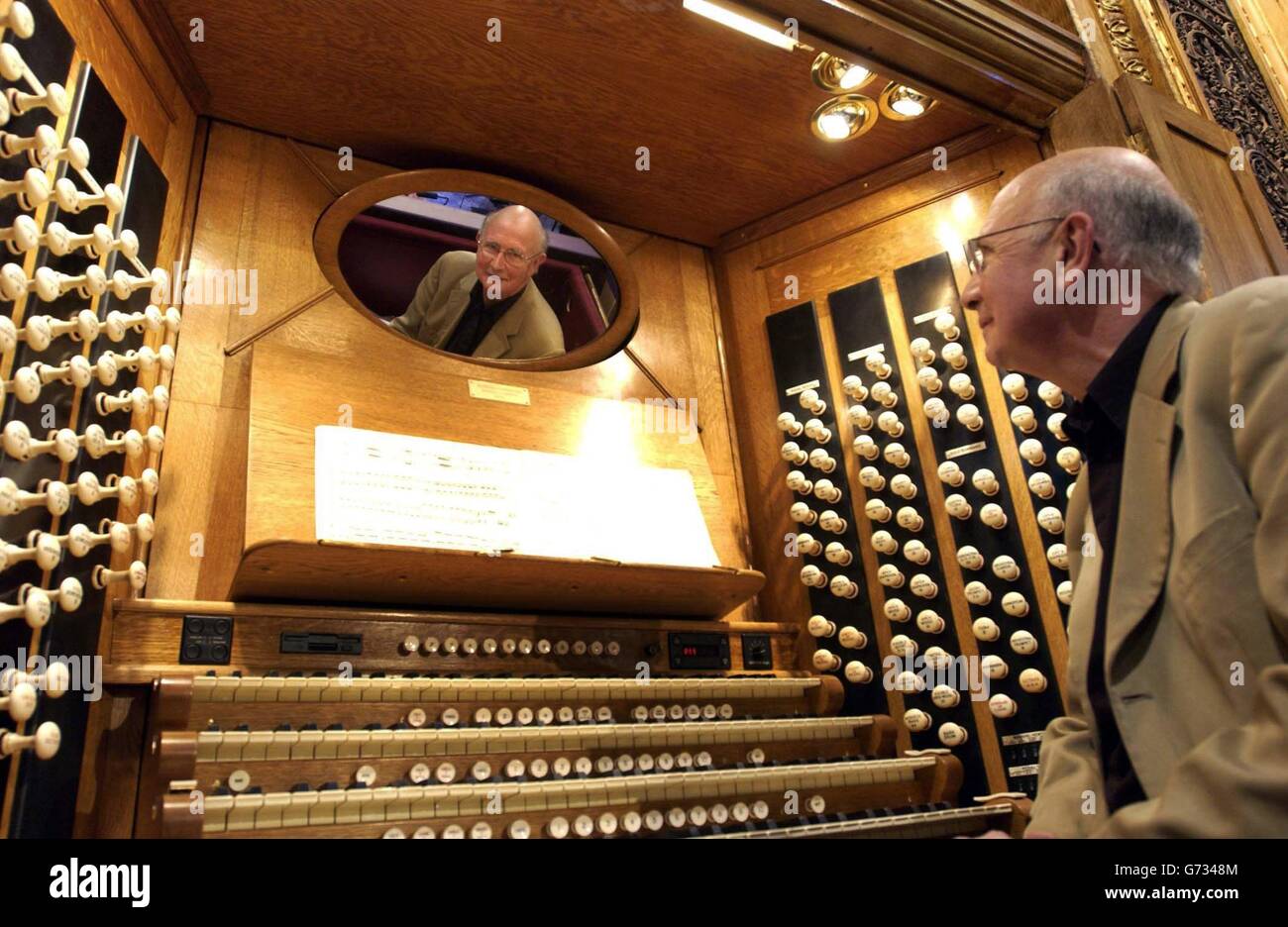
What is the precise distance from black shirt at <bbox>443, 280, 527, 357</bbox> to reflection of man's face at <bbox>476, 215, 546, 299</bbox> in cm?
4

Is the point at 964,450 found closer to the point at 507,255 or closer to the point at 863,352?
the point at 863,352

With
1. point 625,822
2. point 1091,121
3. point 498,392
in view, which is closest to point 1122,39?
point 1091,121

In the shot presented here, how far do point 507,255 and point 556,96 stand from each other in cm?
64

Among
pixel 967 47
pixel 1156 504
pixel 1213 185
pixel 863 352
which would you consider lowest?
pixel 1156 504

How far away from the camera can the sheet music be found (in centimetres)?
250

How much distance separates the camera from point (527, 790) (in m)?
2.01

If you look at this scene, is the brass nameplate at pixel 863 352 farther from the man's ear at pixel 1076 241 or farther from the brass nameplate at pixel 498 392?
the man's ear at pixel 1076 241

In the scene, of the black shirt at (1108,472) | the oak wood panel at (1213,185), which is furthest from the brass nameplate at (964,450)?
the black shirt at (1108,472)

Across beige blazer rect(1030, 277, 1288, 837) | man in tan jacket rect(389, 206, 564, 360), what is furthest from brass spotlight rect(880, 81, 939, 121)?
beige blazer rect(1030, 277, 1288, 837)

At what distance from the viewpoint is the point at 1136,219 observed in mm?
1790

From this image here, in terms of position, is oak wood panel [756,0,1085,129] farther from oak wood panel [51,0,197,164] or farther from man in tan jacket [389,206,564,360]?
oak wood panel [51,0,197,164]

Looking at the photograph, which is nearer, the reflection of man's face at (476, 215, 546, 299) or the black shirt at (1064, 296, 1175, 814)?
the black shirt at (1064, 296, 1175, 814)

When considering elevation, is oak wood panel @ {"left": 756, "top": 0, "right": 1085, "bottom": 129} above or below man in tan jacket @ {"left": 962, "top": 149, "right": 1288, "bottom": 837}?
above
